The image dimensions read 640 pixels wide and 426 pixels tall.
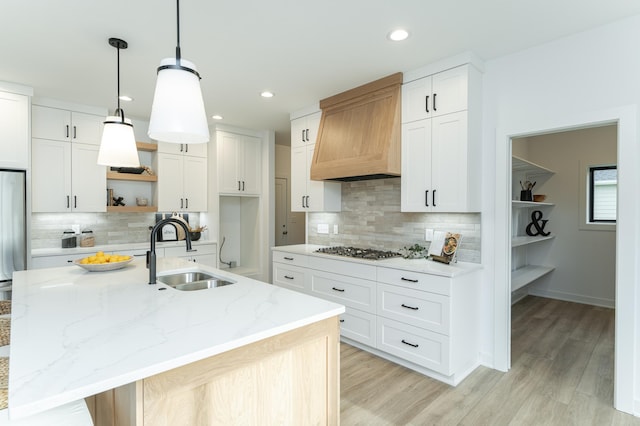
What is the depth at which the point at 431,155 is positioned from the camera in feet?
9.96

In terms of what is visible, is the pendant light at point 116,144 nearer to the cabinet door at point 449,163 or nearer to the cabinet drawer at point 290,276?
the cabinet drawer at point 290,276

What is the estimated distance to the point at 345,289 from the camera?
133 inches

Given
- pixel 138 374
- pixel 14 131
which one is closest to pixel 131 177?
pixel 14 131

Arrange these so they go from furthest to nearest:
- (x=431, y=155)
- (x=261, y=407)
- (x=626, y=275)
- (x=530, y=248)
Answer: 1. (x=530, y=248)
2. (x=431, y=155)
3. (x=626, y=275)
4. (x=261, y=407)

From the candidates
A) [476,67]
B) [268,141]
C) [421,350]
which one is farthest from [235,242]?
[476,67]

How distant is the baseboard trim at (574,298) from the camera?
4715 millimetres

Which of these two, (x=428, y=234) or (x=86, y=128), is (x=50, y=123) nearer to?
(x=86, y=128)

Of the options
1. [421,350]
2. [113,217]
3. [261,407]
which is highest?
[113,217]

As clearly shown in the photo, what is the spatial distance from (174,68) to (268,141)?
409 cm

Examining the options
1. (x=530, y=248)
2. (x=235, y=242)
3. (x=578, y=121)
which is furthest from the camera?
(x=235, y=242)

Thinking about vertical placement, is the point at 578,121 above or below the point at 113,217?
above

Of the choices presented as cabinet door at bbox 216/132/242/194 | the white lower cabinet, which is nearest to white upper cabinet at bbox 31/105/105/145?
cabinet door at bbox 216/132/242/194

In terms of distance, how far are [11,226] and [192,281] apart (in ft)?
7.62

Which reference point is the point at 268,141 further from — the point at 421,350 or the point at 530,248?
the point at 530,248
